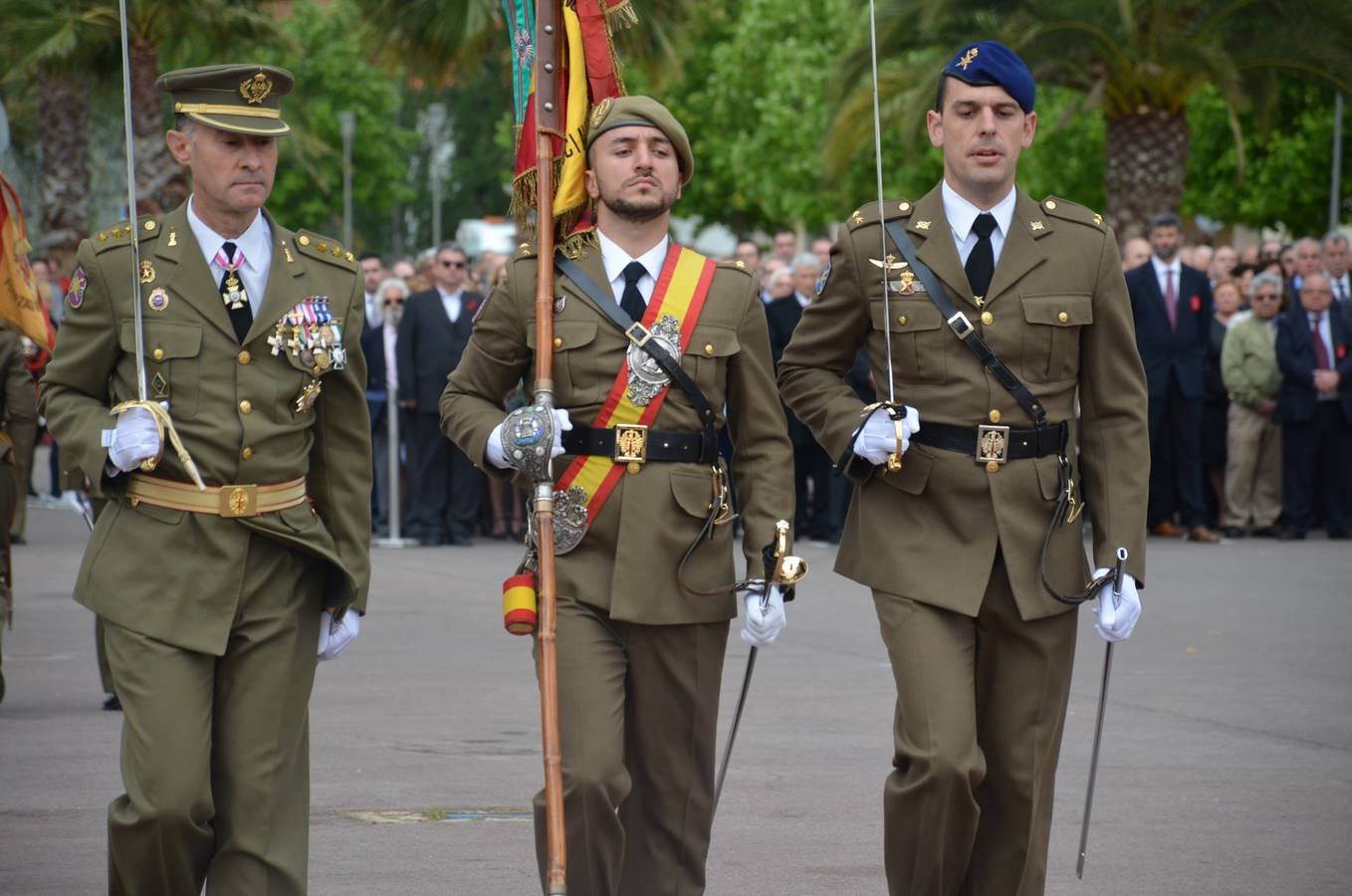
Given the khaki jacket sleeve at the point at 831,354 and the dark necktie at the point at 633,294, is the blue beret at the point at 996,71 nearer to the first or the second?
the khaki jacket sleeve at the point at 831,354

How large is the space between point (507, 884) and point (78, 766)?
2585mm

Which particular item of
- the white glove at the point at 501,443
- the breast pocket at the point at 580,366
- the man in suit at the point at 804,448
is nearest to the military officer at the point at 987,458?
the breast pocket at the point at 580,366

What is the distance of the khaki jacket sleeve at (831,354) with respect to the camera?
598 cm

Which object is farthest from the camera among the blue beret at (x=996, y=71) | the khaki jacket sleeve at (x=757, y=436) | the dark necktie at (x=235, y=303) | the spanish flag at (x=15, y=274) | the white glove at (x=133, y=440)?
the spanish flag at (x=15, y=274)

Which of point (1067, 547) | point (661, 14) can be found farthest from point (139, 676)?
point (661, 14)

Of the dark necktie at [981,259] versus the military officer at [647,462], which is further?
the dark necktie at [981,259]

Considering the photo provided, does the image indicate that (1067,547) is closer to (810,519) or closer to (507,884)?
(507,884)

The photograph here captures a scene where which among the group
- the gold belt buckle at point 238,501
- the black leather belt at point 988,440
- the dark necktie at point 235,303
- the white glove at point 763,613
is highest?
the dark necktie at point 235,303

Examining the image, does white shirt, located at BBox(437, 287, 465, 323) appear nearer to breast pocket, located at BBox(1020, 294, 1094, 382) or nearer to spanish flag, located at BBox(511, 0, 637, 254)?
spanish flag, located at BBox(511, 0, 637, 254)

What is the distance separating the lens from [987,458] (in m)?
5.82

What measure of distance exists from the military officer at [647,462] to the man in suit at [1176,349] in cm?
1181

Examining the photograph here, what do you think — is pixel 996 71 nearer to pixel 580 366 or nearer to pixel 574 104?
pixel 574 104

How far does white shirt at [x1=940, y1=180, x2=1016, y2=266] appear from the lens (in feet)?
19.6

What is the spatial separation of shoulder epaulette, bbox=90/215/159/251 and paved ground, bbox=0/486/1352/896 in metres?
0.77
